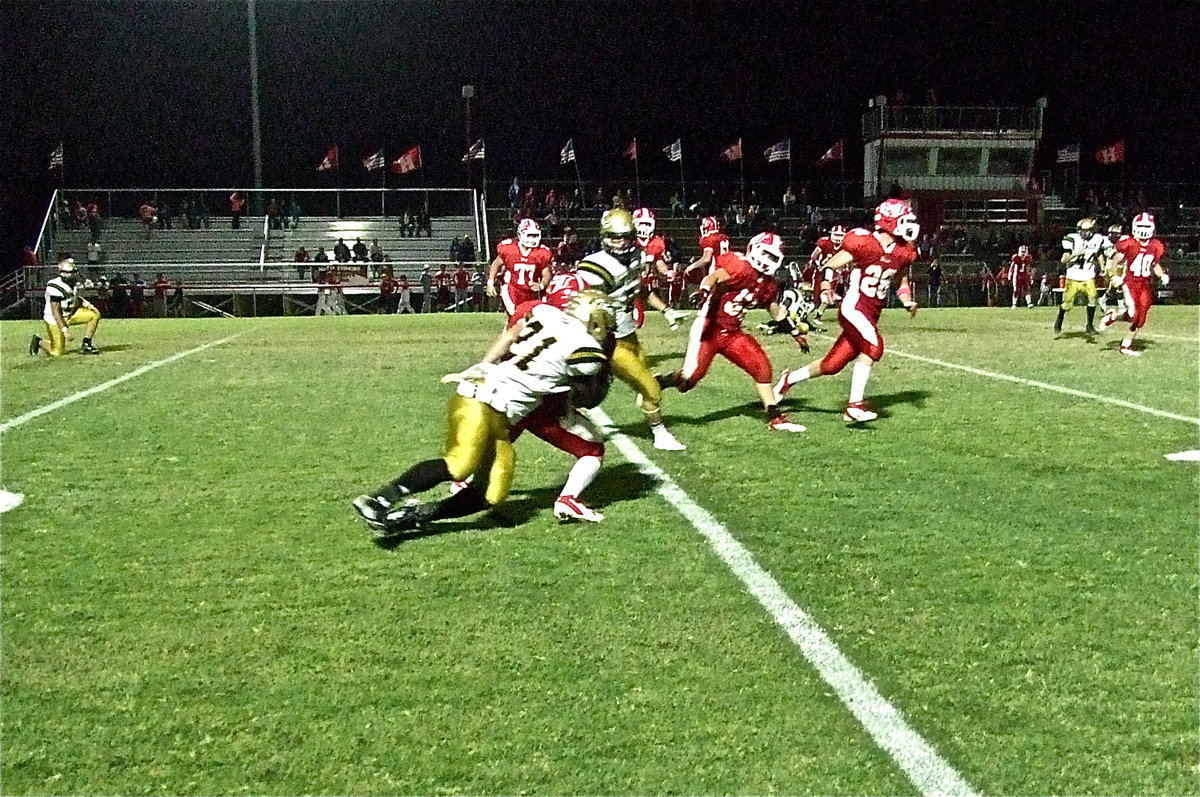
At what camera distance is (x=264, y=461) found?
25.7 feet

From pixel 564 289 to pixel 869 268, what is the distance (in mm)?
3942

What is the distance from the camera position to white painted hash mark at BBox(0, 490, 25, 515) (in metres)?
6.44

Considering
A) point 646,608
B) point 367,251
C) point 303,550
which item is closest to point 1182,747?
point 646,608

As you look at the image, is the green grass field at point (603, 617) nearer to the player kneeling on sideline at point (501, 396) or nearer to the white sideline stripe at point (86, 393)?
the player kneeling on sideline at point (501, 396)

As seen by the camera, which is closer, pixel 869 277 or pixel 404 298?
pixel 869 277

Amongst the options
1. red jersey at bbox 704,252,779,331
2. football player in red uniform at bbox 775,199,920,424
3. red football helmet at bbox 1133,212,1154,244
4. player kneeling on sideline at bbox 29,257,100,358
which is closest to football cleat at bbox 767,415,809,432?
football player in red uniform at bbox 775,199,920,424

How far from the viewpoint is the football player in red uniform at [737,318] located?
9.17 metres

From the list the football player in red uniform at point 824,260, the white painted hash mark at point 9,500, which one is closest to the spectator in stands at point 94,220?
the football player in red uniform at point 824,260

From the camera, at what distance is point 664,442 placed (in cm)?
834

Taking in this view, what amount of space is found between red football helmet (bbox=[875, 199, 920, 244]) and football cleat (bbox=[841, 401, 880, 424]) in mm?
1463

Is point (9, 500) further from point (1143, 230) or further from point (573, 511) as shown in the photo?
point (1143, 230)

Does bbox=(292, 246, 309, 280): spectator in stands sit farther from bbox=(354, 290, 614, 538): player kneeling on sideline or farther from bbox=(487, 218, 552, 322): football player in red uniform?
bbox=(354, 290, 614, 538): player kneeling on sideline

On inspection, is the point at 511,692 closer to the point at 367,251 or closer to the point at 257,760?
the point at 257,760

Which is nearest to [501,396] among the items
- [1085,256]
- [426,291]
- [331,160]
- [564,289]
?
[564,289]
